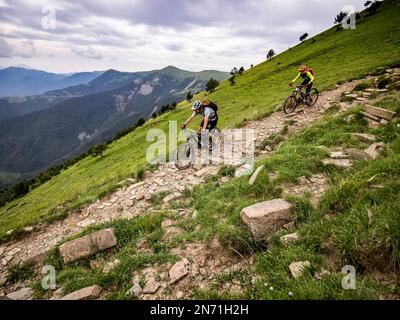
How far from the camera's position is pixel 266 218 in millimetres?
5848

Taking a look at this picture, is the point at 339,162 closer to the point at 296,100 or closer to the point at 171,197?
the point at 171,197

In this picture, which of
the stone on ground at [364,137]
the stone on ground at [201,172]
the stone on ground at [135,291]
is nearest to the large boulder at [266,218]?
the stone on ground at [135,291]

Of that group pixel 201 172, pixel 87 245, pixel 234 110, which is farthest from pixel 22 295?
pixel 234 110

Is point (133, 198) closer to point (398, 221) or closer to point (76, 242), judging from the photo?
point (76, 242)

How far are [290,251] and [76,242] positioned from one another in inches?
257

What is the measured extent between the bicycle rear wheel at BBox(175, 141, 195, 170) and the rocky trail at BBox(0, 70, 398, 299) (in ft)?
1.54

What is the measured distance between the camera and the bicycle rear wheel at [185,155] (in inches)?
507

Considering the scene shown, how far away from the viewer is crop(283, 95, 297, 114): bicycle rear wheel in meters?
17.2

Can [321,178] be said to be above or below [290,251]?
above

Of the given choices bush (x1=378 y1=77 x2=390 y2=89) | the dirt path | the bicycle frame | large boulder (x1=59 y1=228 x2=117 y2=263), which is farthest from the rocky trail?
bush (x1=378 y1=77 x2=390 y2=89)

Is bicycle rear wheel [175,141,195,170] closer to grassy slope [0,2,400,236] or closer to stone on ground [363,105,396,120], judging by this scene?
grassy slope [0,2,400,236]

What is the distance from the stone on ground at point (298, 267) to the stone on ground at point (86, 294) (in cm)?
441
